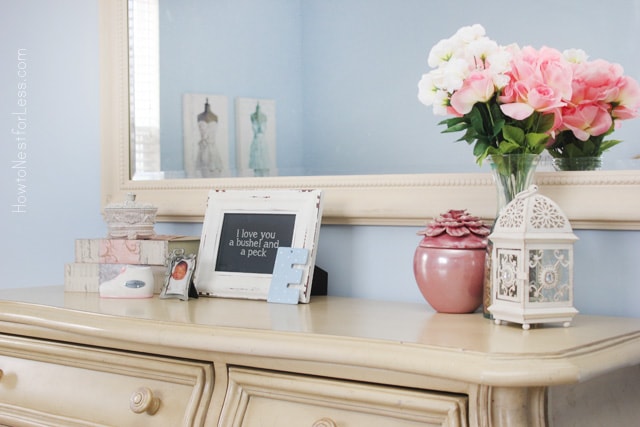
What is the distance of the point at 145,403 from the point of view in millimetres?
1352

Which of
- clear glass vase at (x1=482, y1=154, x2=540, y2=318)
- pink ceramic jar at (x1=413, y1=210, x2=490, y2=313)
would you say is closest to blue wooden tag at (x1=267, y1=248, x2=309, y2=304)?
pink ceramic jar at (x1=413, y1=210, x2=490, y2=313)

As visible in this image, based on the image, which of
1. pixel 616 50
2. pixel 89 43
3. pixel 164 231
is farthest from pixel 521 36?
pixel 89 43

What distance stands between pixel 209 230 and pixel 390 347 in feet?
2.42

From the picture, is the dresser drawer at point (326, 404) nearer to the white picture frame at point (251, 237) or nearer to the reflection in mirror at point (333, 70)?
the white picture frame at point (251, 237)

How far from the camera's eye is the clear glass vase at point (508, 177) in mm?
1318

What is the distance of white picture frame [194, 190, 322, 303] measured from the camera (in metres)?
1.61

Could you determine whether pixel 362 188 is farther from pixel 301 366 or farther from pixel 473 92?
pixel 301 366

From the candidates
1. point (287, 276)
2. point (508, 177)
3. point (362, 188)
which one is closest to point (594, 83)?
point (508, 177)

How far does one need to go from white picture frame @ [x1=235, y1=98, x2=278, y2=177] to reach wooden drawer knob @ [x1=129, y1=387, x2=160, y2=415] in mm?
577

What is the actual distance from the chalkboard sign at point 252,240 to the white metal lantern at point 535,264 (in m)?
0.51

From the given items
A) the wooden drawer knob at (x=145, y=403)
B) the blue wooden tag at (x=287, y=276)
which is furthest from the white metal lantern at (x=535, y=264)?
the wooden drawer knob at (x=145, y=403)

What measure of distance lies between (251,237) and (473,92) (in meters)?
0.58

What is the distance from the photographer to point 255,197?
1.70 meters

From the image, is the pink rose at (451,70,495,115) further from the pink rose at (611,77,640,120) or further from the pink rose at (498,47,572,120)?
the pink rose at (611,77,640,120)
